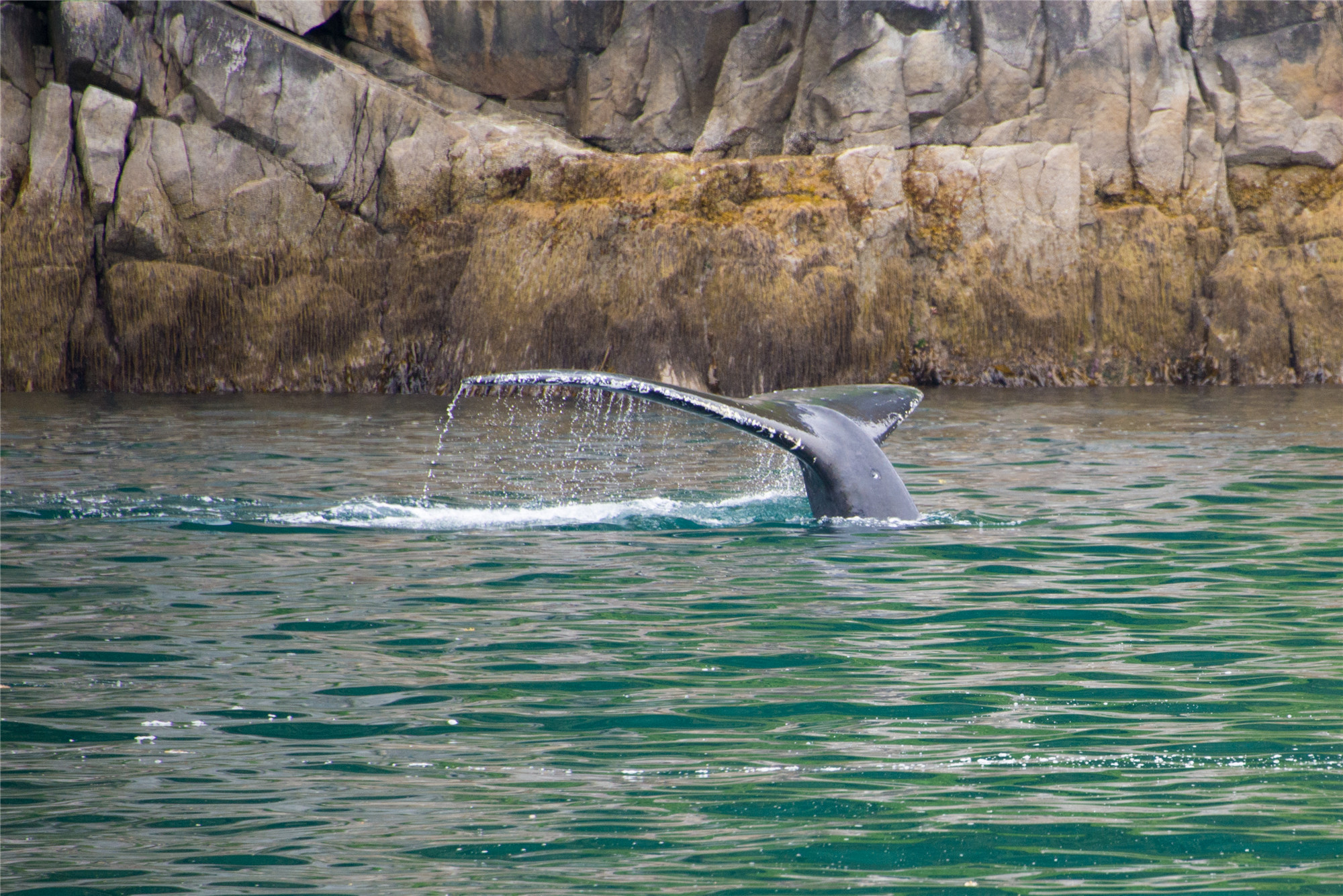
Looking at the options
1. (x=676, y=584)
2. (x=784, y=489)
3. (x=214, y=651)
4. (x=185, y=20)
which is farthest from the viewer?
(x=185, y=20)

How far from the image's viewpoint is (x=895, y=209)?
83.7 feet

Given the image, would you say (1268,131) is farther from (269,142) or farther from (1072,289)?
(269,142)

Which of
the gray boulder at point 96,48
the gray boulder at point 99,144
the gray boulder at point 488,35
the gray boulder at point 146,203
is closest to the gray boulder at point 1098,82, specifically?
the gray boulder at point 488,35

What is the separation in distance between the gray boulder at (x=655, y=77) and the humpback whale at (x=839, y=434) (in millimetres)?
19135

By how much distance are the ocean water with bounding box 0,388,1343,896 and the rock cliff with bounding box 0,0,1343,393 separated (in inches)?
532

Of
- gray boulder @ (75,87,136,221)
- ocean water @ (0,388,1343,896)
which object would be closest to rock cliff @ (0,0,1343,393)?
gray boulder @ (75,87,136,221)

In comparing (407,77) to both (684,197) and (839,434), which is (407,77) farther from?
(839,434)

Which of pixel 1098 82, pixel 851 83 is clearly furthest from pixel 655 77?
pixel 1098 82

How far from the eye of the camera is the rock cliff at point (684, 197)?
79.6ft

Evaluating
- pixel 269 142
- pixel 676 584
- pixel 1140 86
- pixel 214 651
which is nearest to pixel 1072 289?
pixel 1140 86

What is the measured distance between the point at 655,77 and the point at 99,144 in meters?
9.41

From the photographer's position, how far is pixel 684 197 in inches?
997

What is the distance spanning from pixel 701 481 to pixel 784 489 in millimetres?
1028

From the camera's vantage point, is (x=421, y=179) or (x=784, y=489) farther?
(x=421, y=179)
